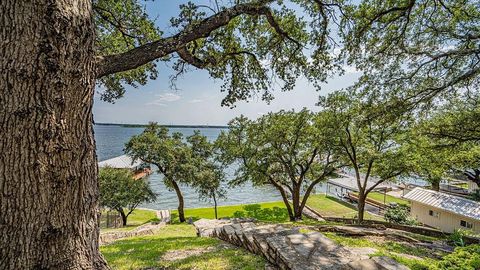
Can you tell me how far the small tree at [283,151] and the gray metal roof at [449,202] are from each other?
8.87 metres

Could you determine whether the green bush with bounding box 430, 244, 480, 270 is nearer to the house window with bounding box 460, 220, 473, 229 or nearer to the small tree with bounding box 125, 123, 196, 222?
the small tree with bounding box 125, 123, 196, 222

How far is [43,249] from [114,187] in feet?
69.2

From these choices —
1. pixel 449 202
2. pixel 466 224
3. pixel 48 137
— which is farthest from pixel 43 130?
pixel 449 202

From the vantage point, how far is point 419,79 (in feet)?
28.9

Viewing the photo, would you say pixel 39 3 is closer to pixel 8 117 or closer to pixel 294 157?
pixel 8 117

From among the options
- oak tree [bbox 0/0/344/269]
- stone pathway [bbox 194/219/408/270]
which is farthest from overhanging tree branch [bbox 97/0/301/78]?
stone pathway [bbox 194/219/408/270]

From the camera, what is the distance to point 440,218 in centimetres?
2006

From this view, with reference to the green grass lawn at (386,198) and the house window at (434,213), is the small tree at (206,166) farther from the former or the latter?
the green grass lawn at (386,198)

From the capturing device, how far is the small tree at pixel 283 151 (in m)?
16.6

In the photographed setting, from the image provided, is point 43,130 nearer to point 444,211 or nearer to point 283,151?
point 283,151

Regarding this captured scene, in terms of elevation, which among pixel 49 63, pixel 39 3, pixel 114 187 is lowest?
pixel 114 187

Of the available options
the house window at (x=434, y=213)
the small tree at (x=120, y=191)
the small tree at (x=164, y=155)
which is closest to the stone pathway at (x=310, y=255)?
the small tree at (x=164, y=155)

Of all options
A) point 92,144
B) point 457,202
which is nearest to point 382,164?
point 457,202

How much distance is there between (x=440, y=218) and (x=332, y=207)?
9.87 m
